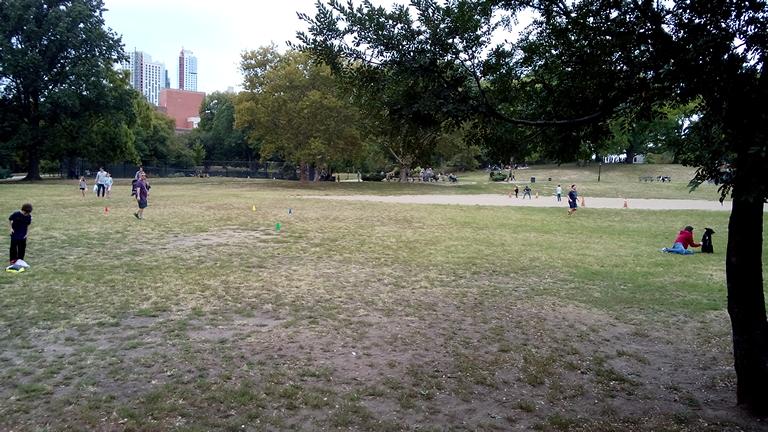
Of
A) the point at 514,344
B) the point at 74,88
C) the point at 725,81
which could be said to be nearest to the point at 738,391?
the point at 514,344

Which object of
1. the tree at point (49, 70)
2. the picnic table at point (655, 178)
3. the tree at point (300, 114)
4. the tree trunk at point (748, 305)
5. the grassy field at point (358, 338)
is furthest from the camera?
Result: the picnic table at point (655, 178)

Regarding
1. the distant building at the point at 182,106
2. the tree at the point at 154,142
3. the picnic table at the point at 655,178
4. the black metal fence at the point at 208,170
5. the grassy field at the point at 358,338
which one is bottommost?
the grassy field at the point at 358,338

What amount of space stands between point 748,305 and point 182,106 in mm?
147969

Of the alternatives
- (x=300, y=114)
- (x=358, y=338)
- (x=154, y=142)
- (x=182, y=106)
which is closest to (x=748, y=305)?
(x=358, y=338)

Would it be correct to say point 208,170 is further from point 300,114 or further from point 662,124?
point 662,124

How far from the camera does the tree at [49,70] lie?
46281 mm

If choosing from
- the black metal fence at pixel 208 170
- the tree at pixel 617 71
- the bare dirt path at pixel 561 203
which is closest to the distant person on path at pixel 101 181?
the bare dirt path at pixel 561 203

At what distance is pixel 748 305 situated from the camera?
5.23m

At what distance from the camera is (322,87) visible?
48.4m

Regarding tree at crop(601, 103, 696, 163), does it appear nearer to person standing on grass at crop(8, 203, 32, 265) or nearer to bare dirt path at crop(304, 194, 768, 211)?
person standing on grass at crop(8, 203, 32, 265)

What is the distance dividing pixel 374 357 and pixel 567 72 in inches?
160

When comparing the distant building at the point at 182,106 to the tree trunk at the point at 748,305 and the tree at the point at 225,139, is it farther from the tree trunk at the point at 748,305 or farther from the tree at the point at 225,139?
the tree trunk at the point at 748,305

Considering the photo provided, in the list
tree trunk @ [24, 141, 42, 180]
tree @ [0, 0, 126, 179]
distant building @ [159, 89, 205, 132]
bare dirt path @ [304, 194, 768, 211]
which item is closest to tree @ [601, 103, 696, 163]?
bare dirt path @ [304, 194, 768, 211]

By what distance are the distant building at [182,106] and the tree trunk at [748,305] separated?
141 meters
